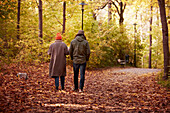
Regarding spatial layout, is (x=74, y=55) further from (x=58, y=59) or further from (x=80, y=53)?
(x=58, y=59)

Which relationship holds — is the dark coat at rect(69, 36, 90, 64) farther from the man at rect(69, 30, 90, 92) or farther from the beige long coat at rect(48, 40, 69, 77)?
the beige long coat at rect(48, 40, 69, 77)

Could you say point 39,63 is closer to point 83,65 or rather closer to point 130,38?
point 83,65

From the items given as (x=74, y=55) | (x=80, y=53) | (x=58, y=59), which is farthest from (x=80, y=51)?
(x=58, y=59)

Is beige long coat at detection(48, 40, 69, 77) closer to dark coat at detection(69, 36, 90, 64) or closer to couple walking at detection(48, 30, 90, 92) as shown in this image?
couple walking at detection(48, 30, 90, 92)

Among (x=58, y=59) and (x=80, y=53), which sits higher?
(x=80, y=53)

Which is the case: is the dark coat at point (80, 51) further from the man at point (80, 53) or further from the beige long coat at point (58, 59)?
the beige long coat at point (58, 59)

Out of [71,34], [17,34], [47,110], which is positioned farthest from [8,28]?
[47,110]

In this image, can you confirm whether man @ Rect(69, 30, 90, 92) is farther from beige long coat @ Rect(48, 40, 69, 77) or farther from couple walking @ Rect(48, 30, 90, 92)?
beige long coat @ Rect(48, 40, 69, 77)

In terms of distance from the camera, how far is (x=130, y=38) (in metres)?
31.1

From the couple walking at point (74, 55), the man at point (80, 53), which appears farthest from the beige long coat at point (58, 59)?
the man at point (80, 53)

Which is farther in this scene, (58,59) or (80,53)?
(58,59)

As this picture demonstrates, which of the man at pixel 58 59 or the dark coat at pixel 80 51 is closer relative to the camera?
the dark coat at pixel 80 51

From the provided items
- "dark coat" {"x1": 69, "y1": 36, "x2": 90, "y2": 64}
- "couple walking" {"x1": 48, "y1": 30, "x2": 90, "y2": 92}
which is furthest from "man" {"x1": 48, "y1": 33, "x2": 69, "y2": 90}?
"dark coat" {"x1": 69, "y1": 36, "x2": 90, "y2": 64}

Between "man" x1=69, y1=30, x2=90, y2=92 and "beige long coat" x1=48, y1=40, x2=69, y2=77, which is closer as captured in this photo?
"man" x1=69, y1=30, x2=90, y2=92
